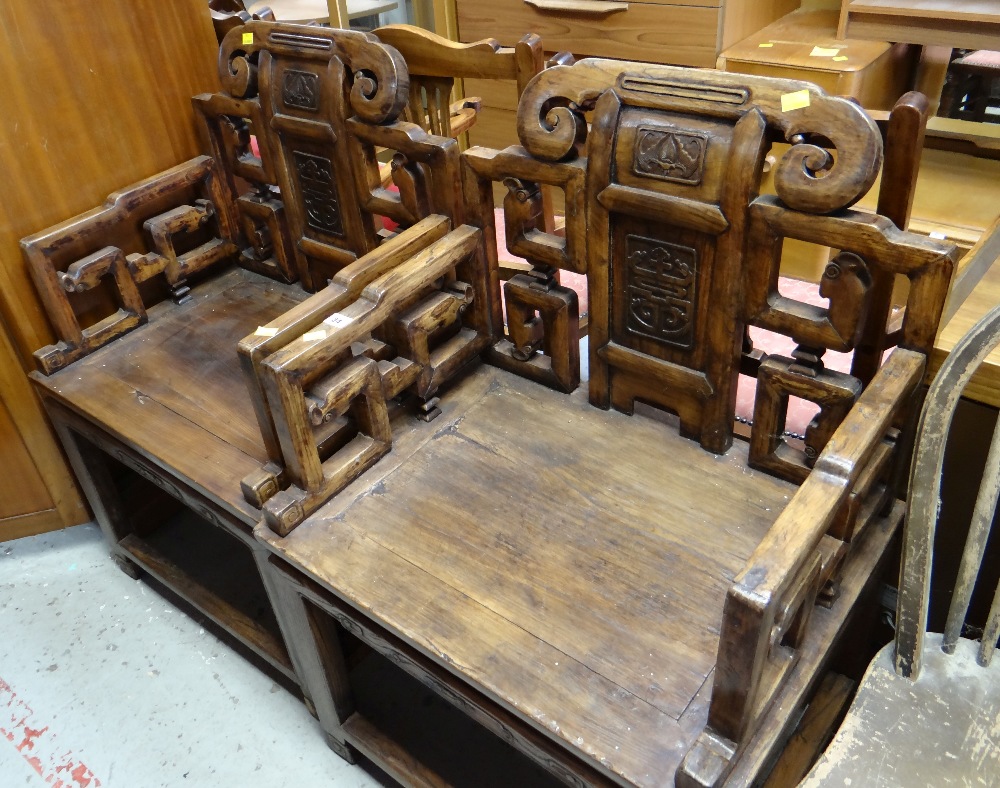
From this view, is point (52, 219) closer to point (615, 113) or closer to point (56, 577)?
point (56, 577)

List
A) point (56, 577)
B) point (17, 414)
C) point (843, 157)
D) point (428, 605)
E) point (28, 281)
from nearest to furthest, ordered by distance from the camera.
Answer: point (843, 157) < point (428, 605) < point (28, 281) < point (17, 414) < point (56, 577)

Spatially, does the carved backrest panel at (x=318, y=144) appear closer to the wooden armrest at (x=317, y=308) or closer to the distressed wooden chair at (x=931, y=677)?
the wooden armrest at (x=317, y=308)

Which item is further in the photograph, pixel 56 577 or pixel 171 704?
pixel 56 577

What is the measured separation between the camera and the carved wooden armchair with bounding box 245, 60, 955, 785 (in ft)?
3.28

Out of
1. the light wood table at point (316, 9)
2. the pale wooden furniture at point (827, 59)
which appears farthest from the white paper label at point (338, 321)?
the light wood table at point (316, 9)

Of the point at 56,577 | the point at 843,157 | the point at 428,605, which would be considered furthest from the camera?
the point at 56,577

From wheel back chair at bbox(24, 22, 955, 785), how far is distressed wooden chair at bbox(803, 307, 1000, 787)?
0.07 meters

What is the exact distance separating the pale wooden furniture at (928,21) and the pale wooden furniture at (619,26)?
355mm

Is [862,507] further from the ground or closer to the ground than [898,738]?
further from the ground

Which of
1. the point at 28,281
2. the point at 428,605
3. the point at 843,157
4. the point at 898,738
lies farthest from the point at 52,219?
the point at 898,738

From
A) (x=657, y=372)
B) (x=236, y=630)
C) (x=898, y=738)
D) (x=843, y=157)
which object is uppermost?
(x=843, y=157)

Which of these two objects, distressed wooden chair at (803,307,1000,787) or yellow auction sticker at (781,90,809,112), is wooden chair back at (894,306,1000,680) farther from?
yellow auction sticker at (781,90,809,112)

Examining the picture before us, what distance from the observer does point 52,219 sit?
169 cm

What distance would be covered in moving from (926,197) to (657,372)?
1.16m
